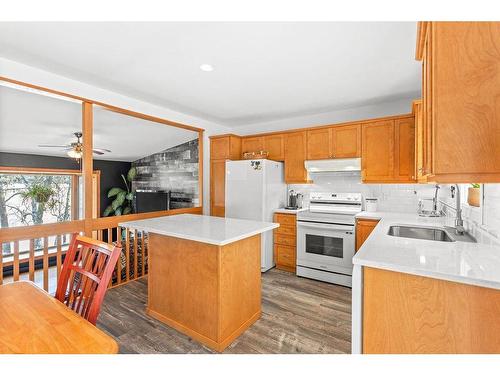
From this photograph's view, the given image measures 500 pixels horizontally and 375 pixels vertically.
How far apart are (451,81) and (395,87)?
2.21 m

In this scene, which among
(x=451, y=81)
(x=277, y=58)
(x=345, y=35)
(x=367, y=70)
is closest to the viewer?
(x=451, y=81)

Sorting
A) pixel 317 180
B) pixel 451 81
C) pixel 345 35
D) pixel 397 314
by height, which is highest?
pixel 345 35

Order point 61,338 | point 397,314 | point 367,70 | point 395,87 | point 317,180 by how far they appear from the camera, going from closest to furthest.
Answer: point 61,338
point 397,314
point 367,70
point 395,87
point 317,180

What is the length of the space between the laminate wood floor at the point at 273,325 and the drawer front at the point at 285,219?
0.91 meters

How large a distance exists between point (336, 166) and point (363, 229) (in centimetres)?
99

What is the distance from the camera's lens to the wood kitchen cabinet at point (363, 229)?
2.98 metres

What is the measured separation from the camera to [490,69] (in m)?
0.92

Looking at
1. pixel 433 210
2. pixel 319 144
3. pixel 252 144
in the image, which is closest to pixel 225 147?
pixel 252 144

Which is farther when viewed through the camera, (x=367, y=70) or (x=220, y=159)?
(x=220, y=159)

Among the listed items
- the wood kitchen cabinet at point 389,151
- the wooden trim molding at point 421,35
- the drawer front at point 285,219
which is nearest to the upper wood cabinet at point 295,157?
the drawer front at point 285,219

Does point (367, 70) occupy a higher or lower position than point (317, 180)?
higher

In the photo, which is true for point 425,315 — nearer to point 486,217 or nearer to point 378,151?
point 486,217

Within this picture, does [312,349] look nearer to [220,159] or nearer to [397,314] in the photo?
[397,314]

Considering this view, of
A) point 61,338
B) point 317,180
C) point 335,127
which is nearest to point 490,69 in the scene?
point 61,338
